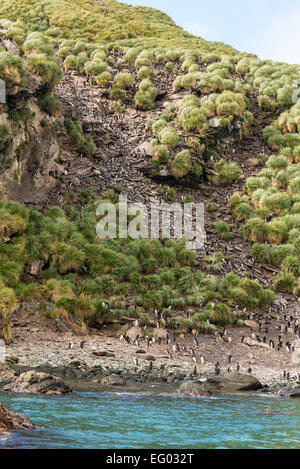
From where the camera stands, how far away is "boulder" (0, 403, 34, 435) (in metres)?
7.26

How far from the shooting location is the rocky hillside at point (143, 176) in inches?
795

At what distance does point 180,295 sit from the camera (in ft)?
73.0

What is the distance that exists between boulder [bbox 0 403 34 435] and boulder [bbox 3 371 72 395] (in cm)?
372

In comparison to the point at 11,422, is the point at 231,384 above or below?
below

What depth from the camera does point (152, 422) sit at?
30.3ft

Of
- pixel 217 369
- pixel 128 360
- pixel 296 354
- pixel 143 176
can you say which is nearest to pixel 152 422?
pixel 128 360

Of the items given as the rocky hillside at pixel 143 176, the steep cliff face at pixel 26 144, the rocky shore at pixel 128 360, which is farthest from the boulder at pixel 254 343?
the steep cliff face at pixel 26 144

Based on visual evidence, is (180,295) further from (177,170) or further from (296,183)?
(296,183)

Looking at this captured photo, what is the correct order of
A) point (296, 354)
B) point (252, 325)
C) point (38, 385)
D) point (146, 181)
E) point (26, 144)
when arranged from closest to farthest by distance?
point (38, 385), point (296, 354), point (252, 325), point (26, 144), point (146, 181)

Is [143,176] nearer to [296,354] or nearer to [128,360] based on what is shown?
[296,354]

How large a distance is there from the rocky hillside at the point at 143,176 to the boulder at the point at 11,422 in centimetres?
821

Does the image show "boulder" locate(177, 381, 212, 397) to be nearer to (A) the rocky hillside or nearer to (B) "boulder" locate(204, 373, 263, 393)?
(B) "boulder" locate(204, 373, 263, 393)

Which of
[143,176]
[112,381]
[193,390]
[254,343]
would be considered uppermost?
[143,176]

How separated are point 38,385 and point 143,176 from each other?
71.3ft
